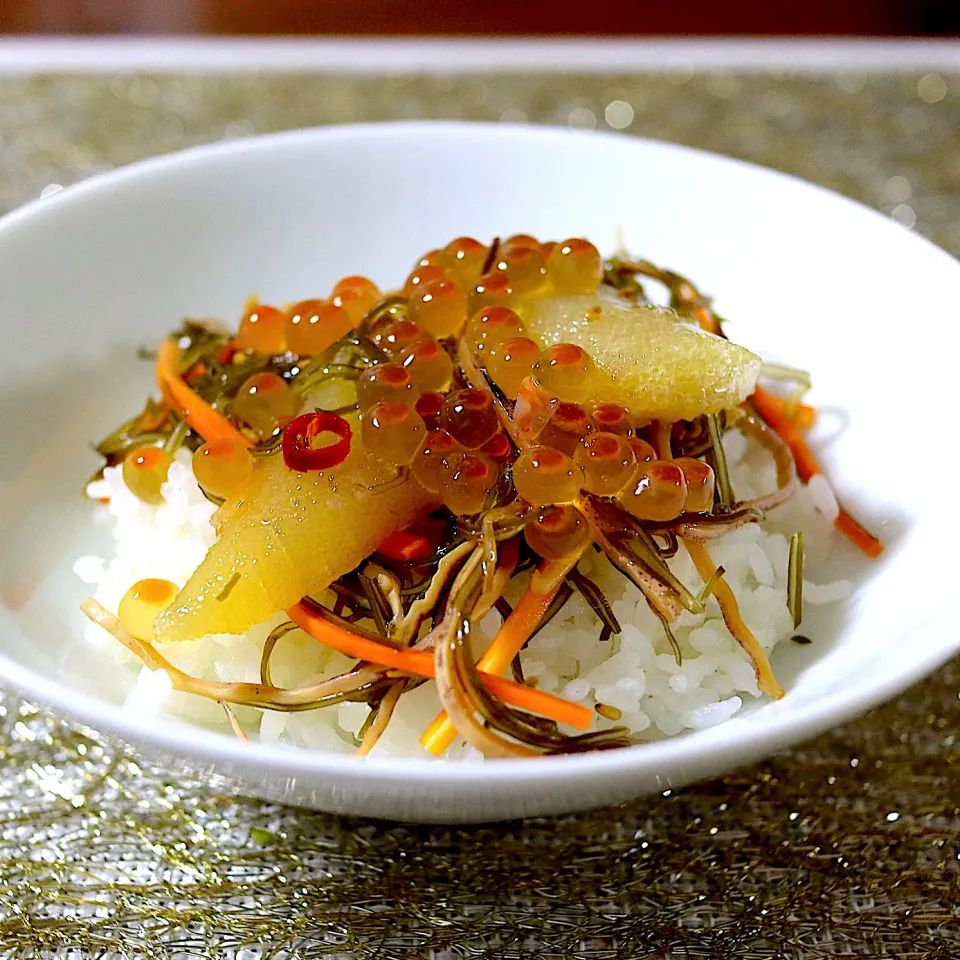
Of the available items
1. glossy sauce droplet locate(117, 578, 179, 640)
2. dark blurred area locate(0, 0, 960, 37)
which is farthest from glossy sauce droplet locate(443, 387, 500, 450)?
dark blurred area locate(0, 0, 960, 37)

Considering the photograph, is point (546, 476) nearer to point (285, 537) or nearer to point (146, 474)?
point (285, 537)

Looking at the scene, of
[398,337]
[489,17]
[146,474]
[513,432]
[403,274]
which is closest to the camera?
[513,432]

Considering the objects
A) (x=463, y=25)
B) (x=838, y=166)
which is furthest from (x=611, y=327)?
(x=463, y=25)

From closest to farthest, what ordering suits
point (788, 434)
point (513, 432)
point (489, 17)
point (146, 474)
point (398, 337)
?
1. point (513, 432)
2. point (398, 337)
3. point (146, 474)
4. point (788, 434)
5. point (489, 17)

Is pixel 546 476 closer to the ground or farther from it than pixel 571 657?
farther from it

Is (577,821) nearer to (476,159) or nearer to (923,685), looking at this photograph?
(923,685)

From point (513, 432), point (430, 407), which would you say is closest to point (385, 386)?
point (430, 407)

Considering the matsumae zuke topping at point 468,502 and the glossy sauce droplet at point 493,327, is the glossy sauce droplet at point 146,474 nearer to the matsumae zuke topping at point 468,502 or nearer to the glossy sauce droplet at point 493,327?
the matsumae zuke topping at point 468,502
